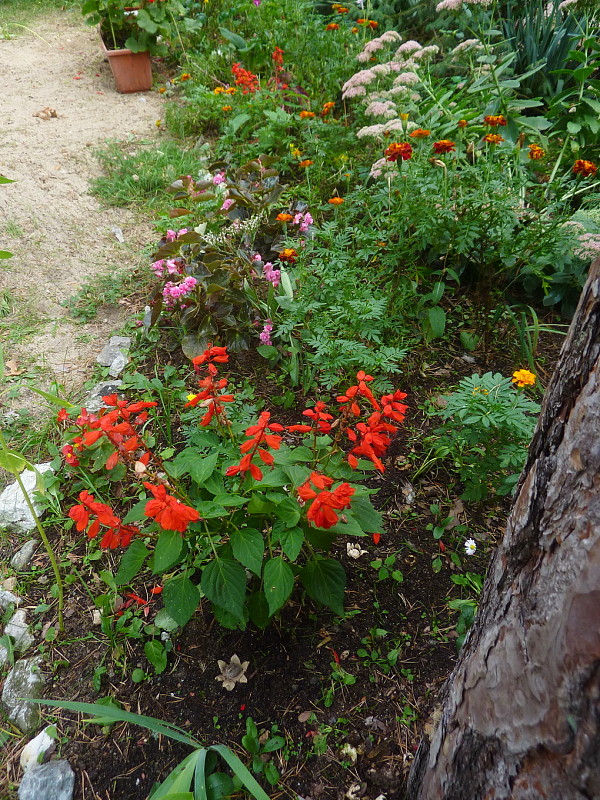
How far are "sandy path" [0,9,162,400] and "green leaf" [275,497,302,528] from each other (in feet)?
5.13

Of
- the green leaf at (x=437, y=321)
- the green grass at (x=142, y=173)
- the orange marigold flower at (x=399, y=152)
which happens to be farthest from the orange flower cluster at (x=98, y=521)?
the green grass at (x=142, y=173)

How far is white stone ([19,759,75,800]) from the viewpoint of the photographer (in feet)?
4.40

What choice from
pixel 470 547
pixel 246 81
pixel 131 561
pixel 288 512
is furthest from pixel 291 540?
pixel 246 81

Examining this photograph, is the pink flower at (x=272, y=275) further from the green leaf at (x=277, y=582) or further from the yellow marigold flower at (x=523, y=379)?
the green leaf at (x=277, y=582)

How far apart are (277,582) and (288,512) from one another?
165mm

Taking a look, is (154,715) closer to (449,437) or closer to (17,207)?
(449,437)

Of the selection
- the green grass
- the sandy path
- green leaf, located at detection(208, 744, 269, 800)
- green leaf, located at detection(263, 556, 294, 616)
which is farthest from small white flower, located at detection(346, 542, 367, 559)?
the green grass

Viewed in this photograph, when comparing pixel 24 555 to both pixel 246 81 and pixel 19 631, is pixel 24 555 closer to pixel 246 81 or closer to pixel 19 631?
pixel 19 631

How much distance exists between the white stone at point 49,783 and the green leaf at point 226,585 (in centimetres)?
62

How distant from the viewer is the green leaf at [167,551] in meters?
1.19

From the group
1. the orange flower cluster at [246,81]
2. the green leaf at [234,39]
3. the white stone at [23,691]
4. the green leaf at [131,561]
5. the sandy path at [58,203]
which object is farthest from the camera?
the green leaf at [234,39]

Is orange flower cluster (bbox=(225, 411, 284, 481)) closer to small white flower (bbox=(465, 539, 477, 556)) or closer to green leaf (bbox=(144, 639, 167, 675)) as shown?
green leaf (bbox=(144, 639, 167, 675))

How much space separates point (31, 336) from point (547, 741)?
2.77 metres

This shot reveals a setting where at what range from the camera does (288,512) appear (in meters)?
1.27
